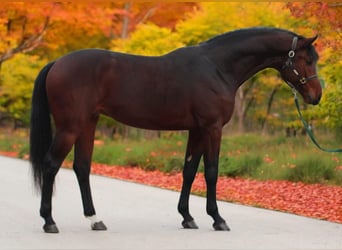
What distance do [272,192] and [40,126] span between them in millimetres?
5544

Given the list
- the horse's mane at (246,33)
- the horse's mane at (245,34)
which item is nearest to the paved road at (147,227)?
the horse's mane at (245,34)

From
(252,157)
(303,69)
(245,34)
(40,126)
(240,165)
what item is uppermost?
(245,34)

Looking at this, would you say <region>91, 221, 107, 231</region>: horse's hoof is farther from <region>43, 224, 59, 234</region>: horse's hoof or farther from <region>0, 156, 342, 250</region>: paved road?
<region>43, 224, 59, 234</region>: horse's hoof

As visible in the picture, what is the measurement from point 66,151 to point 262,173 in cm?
771

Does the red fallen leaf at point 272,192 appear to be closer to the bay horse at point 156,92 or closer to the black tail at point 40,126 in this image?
the bay horse at point 156,92

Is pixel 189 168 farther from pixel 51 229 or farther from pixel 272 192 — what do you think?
pixel 272 192

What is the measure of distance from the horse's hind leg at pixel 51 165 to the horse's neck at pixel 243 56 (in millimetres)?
1824

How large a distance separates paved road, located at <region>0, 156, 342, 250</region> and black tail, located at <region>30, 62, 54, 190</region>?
29.4 inches

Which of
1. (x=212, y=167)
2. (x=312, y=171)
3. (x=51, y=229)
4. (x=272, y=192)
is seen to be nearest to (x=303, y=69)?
(x=212, y=167)

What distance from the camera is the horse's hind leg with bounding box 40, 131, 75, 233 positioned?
8.16 meters

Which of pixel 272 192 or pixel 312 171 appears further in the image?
pixel 312 171

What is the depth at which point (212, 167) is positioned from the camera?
8477 mm

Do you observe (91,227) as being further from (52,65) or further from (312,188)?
(312,188)

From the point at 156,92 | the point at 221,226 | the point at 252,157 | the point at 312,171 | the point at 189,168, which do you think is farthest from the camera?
the point at 252,157
